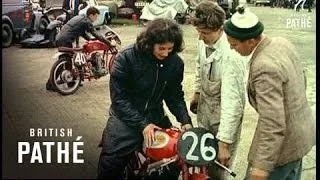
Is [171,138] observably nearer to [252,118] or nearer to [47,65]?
[252,118]

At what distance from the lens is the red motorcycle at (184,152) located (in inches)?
86.4

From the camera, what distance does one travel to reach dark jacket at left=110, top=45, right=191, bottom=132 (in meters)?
2.24

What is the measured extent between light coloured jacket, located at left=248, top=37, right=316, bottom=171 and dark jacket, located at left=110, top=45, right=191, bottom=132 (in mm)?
453

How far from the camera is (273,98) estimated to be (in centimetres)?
186

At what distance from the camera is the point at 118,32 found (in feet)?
8.16

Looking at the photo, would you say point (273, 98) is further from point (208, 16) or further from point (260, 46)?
point (208, 16)

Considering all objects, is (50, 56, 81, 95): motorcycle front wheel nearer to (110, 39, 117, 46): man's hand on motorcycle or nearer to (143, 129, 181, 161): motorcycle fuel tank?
(110, 39, 117, 46): man's hand on motorcycle

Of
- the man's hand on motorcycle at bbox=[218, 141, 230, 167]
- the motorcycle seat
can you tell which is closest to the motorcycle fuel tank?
the man's hand on motorcycle at bbox=[218, 141, 230, 167]

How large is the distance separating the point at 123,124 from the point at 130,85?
0.18 meters

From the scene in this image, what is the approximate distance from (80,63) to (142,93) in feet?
1.40

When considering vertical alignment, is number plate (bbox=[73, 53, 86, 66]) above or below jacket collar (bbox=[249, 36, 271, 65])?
below
